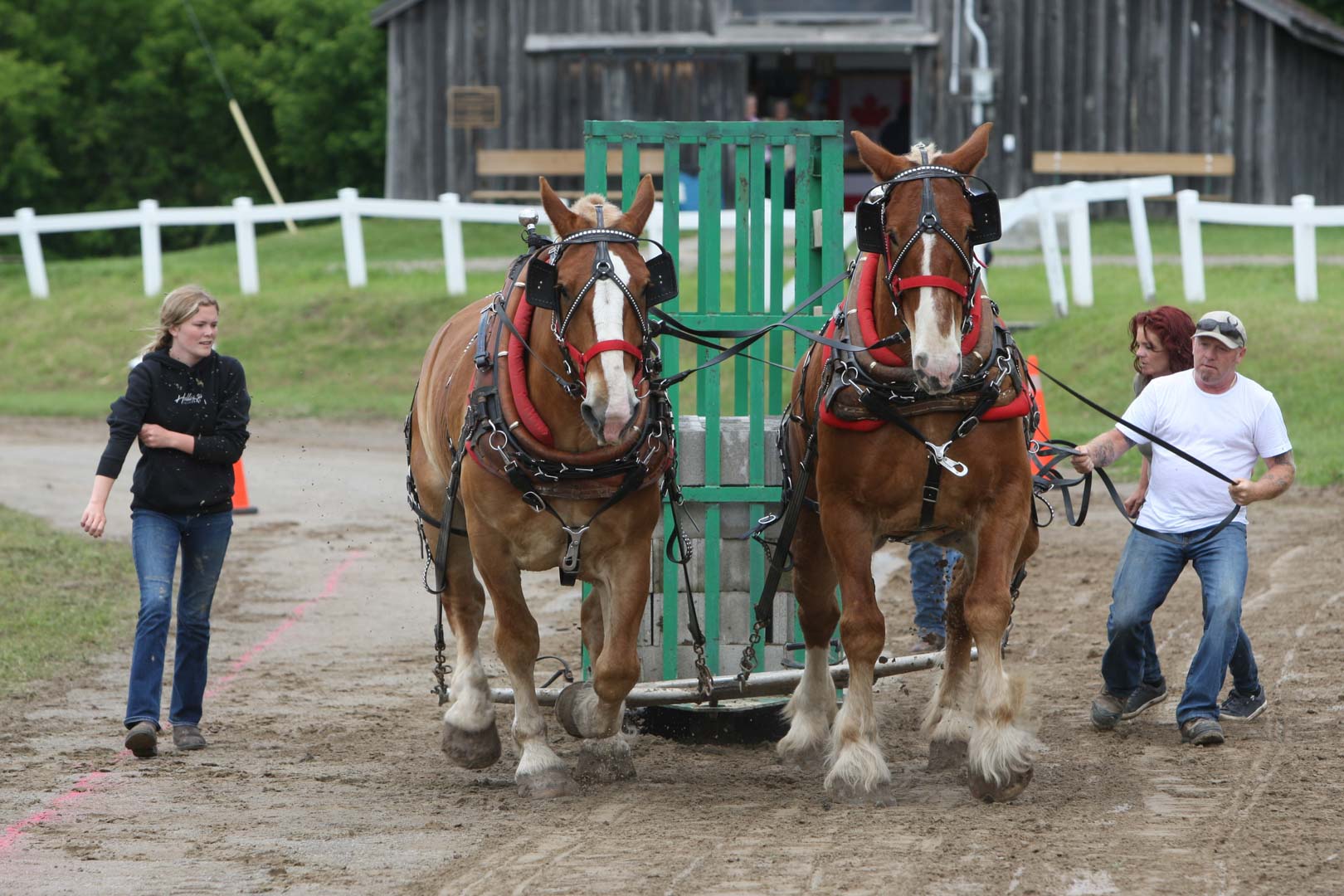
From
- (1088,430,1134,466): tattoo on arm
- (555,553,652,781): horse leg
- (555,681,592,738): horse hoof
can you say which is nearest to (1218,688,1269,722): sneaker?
(1088,430,1134,466): tattoo on arm

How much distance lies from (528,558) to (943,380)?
1.70 meters

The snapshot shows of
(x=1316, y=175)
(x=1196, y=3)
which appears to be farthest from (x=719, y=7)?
(x=1316, y=175)

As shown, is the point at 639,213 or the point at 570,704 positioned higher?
the point at 639,213

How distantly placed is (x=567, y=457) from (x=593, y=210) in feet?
2.83

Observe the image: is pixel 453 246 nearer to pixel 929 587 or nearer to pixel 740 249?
pixel 929 587

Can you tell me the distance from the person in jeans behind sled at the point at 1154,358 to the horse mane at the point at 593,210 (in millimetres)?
2514

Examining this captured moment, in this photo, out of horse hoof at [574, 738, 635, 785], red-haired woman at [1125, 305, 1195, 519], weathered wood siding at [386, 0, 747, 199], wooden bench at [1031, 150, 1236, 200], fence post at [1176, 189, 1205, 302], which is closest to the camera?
horse hoof at [574, 738, 635, 785]

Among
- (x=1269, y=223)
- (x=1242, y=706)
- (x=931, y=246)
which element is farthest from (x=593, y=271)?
(x=1269, y=223)

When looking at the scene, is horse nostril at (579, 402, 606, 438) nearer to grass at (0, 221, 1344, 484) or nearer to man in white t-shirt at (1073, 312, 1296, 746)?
man in white t-shirt at (1073, 312, 1296, 746)

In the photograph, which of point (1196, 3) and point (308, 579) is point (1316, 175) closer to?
point (1196, 3)

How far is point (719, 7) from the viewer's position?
24.1m

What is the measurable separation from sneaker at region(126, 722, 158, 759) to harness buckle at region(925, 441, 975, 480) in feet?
10.7

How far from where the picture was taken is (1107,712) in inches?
282

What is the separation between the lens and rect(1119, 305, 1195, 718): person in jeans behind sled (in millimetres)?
7305
